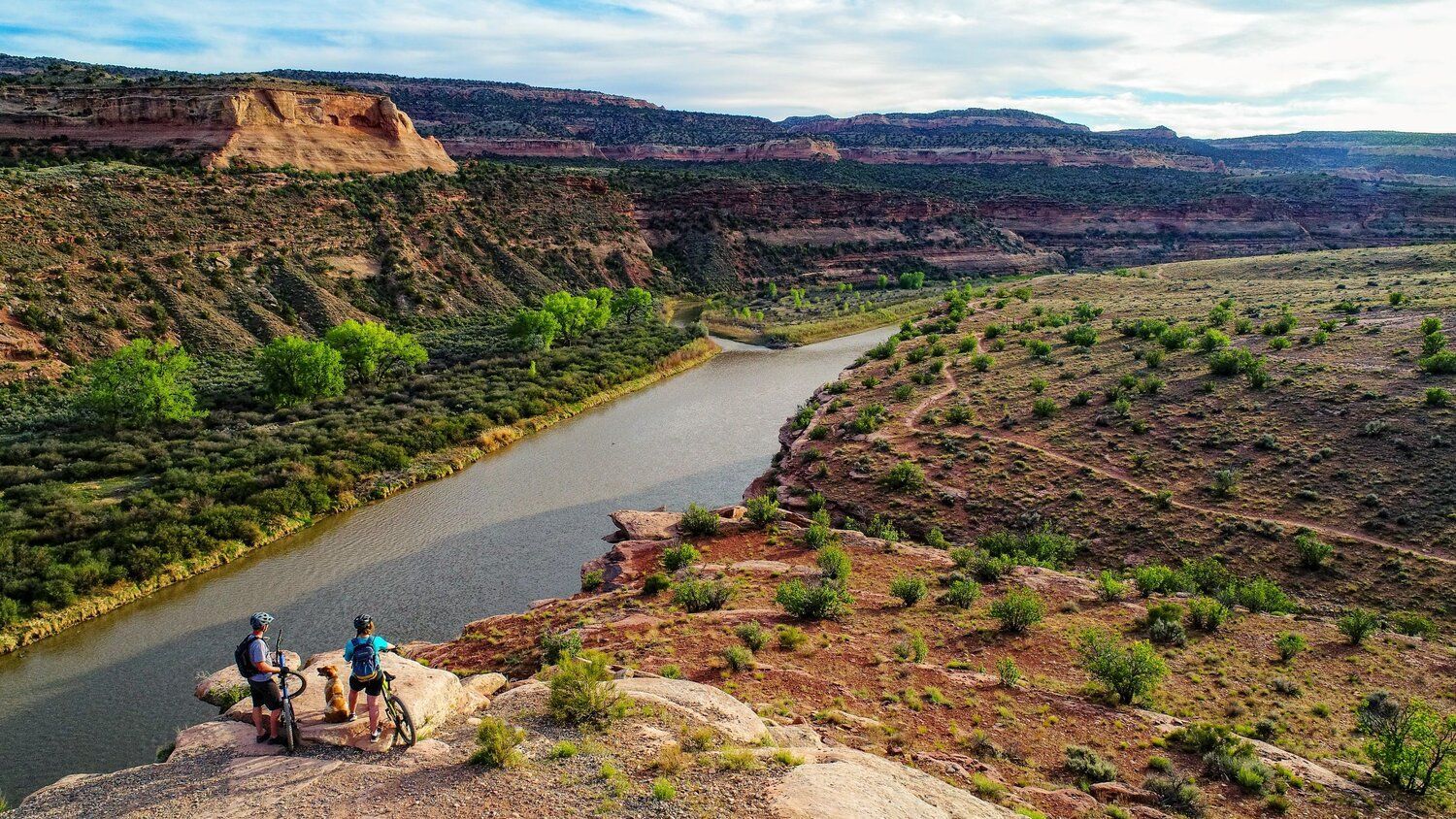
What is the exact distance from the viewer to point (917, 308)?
2938 inches

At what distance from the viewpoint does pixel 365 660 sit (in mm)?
9500

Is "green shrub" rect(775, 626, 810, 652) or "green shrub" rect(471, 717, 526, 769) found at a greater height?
"green shrub" rect(471, 717, 526, 769)

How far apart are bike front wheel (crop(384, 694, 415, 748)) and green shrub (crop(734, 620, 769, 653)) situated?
681cm

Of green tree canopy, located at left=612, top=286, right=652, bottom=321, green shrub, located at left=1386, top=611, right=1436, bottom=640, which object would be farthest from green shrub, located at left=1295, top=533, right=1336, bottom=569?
green tree canopy, located at left=612, top=286, right=652, bottom=321

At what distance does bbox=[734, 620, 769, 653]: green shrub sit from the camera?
15.0 meters

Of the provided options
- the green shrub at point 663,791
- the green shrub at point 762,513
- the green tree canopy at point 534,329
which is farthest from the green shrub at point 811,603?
the green tree canopy at point 534,329

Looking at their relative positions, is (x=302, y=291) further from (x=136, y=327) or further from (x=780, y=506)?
(x=780, y=506)

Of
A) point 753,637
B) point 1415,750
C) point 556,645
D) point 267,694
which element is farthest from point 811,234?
point 267,694

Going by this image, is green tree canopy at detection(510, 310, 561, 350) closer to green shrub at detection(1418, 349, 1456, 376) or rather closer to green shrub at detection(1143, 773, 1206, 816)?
green shrub at detection(1418, 349, 1456, 376)

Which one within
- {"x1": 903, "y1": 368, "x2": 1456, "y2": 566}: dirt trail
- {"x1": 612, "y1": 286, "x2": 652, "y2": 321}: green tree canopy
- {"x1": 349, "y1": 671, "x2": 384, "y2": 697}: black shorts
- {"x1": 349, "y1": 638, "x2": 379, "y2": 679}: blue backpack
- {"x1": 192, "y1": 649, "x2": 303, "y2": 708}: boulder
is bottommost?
{"x1": 192, "y1": 649, "x2": 303, "y2": 708}: boulder

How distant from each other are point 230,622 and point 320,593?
2.24 meters

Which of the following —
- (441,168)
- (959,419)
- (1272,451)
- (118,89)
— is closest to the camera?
(1272,451)

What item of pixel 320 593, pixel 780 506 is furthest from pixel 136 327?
pixel 780 506

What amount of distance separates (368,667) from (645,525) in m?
14.1
